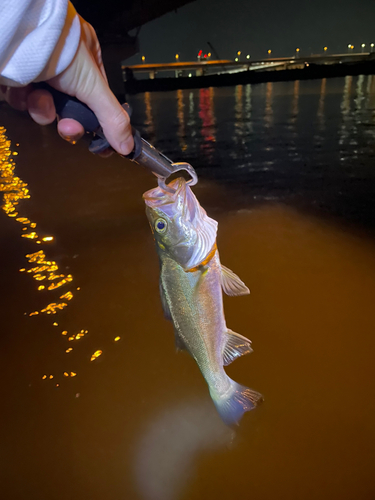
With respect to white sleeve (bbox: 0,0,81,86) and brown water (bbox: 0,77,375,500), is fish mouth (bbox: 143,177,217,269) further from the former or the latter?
brown water (bbox: 0,77,375,500)

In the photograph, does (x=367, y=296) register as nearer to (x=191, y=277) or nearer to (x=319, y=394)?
(x=319, y=394)

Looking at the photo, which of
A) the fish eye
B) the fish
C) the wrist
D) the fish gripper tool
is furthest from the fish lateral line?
the wrist

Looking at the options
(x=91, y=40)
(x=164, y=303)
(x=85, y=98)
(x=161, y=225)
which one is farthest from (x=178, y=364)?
(x=91, y=40)

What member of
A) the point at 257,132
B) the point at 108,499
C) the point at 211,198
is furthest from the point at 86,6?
the point at 108,499

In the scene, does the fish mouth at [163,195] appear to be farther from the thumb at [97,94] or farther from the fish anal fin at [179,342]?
the fish anal fin at [179,342]

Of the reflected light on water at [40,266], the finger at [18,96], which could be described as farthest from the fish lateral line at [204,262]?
the reflected light on water at [40,266]

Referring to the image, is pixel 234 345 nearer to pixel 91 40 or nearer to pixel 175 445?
pixel 175 445
